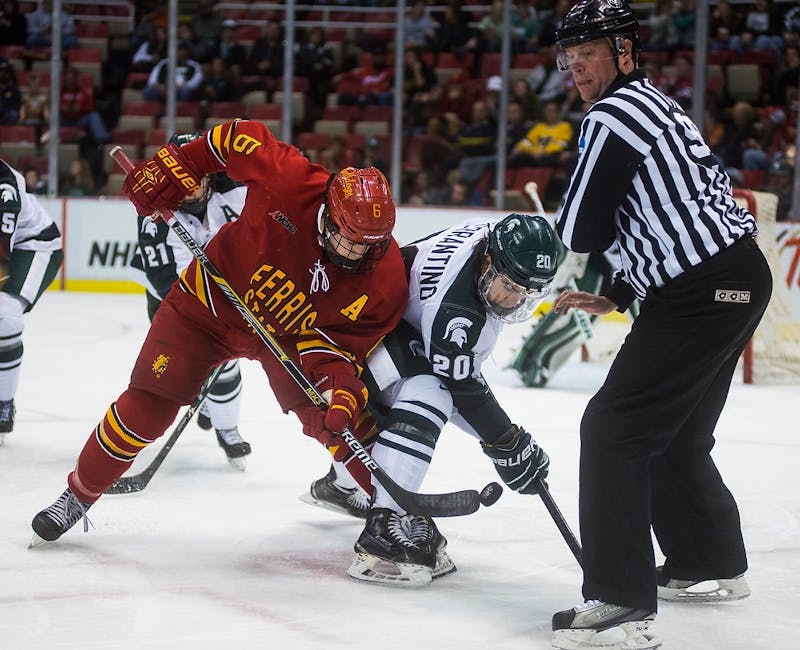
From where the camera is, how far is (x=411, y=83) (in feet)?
28.5

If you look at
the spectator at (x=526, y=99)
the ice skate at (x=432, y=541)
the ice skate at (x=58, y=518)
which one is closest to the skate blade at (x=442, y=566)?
the ice skate at (x=432, y=541)

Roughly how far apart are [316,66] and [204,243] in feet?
19.2

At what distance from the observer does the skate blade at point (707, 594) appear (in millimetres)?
2504

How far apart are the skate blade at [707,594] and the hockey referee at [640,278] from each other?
0.35 metres

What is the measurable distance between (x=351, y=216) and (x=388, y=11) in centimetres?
693

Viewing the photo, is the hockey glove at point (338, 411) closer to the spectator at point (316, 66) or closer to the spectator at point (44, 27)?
the spectator at point (316, 66)

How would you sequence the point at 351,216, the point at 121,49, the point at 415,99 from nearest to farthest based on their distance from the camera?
1. the point at 351,216
2. the point at 415,99
3. the point at 121,49

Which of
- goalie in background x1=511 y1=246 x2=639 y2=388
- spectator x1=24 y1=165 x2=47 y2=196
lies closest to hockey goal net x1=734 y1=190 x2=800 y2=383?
goalie in background x1=511 y1=246 x2=639 y2=388

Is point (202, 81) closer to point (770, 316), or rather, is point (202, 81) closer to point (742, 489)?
point (770, 316)

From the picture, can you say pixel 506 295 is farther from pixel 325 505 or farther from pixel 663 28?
pixel 663 28

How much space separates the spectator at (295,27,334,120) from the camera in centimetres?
915

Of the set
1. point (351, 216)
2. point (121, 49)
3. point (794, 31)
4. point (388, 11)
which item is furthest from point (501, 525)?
point (121, 49)

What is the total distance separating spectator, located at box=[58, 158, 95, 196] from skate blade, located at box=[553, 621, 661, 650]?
7.21 m

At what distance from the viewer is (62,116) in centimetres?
911
